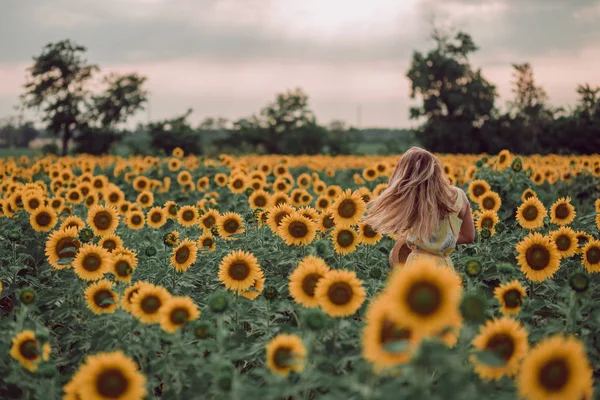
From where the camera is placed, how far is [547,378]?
2.14 m

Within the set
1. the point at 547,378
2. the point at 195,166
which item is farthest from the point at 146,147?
the point at 547,378

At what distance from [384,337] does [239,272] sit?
1.82m

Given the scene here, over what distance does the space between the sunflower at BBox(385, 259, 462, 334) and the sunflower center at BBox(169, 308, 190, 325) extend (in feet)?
4.63

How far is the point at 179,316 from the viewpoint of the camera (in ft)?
10.1

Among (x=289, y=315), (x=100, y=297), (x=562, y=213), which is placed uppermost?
(x=562, y=213)

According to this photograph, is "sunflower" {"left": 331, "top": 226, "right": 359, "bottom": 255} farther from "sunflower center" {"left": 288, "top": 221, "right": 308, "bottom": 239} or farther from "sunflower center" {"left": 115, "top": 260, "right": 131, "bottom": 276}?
"sunflower center" {"left": 115, "top": 260, "right": 131, "bottom": 276}

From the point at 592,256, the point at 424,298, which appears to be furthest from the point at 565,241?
the point at 424,298

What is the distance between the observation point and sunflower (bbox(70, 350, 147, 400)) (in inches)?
98.3

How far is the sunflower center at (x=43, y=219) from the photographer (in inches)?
228

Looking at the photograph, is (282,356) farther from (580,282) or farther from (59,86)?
(59,86)

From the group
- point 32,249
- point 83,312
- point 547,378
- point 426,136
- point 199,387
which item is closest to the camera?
point 547,378

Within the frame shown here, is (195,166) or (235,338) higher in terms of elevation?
(195,166)

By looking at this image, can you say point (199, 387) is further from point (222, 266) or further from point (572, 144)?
point (572, 144)

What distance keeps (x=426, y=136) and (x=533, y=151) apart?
838cm
